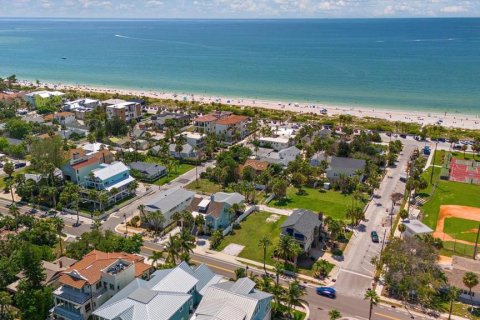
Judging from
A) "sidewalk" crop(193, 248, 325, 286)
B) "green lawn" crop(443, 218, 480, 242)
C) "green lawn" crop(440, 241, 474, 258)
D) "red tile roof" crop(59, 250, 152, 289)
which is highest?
"red tile roof" crop(59, 250, 152, 289)

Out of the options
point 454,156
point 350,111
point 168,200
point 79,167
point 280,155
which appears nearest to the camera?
point 168,200

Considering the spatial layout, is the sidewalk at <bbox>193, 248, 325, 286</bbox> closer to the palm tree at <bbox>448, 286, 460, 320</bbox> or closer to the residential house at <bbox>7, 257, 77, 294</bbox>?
the palm tree at <bbox>448, 286, 460, 320</bbox>

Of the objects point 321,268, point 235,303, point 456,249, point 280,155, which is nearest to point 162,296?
point 235,303

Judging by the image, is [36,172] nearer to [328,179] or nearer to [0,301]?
[0,301]

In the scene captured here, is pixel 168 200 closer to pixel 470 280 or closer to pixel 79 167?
pixel 79 167

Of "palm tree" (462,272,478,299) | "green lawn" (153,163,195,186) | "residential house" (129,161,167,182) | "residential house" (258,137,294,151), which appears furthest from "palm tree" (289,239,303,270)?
"residential house" (258,137,294,151)

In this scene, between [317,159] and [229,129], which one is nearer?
[317,159]
